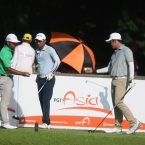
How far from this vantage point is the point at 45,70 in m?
17.9

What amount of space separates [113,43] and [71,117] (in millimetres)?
2882

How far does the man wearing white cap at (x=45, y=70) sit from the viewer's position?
17812mm

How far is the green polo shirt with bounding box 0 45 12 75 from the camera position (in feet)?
56.4

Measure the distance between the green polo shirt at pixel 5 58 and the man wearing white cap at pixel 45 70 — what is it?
80cm

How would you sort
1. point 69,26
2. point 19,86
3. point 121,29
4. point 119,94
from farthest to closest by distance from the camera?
1. point 69,26
2. point 121,29
3. point 19,86
4. point 119,94

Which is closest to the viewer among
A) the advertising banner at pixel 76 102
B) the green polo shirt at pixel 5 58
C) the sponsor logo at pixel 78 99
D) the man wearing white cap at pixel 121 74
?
the man wearing white cap at pixel 121 74

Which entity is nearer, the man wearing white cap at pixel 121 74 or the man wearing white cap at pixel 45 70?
the man wearing white cap at pixel 121 74

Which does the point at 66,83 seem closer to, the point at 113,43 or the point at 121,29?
the point at 113,43

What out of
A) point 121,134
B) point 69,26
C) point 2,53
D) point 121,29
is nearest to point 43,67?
point 2,53

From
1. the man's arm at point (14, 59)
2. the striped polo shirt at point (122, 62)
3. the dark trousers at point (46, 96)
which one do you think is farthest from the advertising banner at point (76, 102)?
the striped polo shirt at point (122, 62)

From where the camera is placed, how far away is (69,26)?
29781 millimetres

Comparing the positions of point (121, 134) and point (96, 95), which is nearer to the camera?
point (121, 134)

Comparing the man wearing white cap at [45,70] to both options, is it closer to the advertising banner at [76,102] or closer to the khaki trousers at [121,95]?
the advertising banner at [76,102]

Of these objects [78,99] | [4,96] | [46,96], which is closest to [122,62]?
[46,96]
